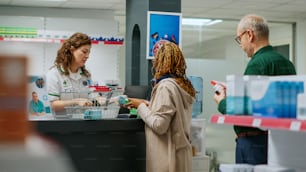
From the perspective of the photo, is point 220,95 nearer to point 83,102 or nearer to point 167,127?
point 167,127

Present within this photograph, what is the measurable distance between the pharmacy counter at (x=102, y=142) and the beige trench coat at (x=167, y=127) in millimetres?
127

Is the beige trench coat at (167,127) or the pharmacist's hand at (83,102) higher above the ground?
the pharmacist's hand at (83,102)

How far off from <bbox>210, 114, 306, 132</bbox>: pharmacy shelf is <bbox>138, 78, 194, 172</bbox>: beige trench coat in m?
1.10

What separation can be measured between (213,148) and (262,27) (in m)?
4.25

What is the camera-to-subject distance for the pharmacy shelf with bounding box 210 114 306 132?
1505 millimetres

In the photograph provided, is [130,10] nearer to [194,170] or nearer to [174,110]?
[194,170]

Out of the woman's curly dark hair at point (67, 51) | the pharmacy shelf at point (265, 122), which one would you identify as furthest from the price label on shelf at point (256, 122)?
the woman's curly dark hair at point (67, 51)

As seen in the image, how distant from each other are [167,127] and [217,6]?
15.1 ft

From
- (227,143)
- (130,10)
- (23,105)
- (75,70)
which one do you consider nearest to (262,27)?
(75,70)

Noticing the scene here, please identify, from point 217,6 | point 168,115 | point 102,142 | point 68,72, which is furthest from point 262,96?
point 217,6

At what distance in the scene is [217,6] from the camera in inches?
286

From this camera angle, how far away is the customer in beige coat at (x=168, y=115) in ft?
9.78

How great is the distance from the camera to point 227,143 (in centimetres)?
696

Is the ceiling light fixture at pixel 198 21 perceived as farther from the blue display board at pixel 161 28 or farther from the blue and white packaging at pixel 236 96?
the blue and white packaging at pixel 236 96
